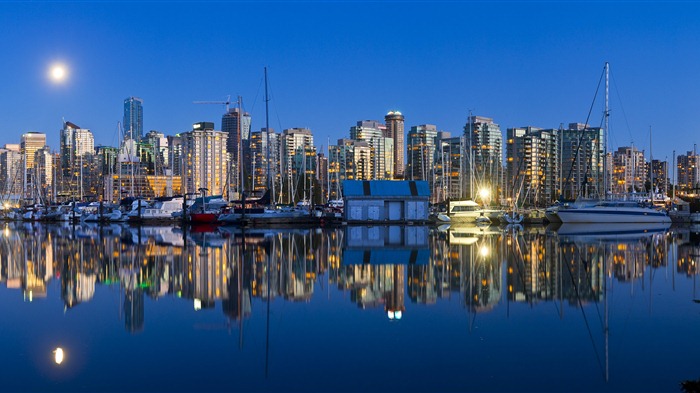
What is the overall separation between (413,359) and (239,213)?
70.1m

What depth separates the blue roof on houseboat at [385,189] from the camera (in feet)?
257

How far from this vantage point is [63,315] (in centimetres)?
1712

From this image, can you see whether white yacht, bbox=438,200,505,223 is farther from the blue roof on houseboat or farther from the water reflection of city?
the water reflection of city

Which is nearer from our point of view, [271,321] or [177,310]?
[271,321]

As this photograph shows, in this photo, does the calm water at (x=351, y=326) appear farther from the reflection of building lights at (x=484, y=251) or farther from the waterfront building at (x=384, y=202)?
the waterfront building at (x=384, y=202)

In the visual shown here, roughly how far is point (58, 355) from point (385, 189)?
221 feet

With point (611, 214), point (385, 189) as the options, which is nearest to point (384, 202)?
point (385, 189)

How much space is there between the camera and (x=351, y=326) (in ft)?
50.5

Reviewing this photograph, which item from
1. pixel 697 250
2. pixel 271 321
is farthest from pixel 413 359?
pixel 697 250

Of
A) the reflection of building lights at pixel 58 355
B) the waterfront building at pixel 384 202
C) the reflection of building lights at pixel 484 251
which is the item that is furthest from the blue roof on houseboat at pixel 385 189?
the reflection of building lights at pixel 58 355

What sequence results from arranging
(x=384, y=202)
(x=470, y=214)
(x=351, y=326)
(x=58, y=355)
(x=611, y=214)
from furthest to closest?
1. (x=470, y=214)
2. (x=384, y=202)
3. (x=611, y=214)
4. (x=351, y=326)
5. (x=58, y=355)

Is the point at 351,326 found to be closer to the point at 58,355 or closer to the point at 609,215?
the point at 58,355

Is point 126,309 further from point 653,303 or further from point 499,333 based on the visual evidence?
point 653,303

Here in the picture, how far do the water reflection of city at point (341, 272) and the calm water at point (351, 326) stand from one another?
0.11 m
